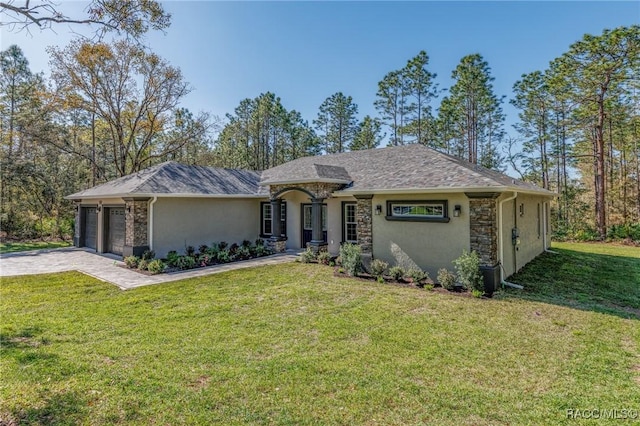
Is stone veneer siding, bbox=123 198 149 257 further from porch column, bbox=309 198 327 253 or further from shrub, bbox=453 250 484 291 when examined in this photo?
shrub, bbox=453 250 484 291

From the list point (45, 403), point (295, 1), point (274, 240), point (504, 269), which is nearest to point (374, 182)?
point (504, 269)

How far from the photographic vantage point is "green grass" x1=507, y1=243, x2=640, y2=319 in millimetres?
7401

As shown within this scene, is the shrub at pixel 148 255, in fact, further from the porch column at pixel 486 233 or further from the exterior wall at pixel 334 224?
the porch column at pixel 486 233

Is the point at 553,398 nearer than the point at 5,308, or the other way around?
the point at 553,398

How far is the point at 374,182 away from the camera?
11.0m

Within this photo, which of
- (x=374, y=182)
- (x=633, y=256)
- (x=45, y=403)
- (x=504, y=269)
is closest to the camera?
(x=45, y=403)

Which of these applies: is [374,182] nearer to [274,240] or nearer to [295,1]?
[274,240]

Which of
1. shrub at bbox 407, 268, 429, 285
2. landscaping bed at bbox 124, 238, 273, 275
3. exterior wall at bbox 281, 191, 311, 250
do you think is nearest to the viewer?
shrub at bbox 407, 268, 429, 285

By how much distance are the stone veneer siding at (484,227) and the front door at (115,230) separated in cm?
1370

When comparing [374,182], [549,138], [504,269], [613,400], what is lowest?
[613,400]

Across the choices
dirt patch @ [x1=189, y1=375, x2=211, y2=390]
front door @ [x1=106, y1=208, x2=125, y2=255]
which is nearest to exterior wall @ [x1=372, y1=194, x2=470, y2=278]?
dirt patch @ [x1=189, y1=375, x2=211, y2=390]

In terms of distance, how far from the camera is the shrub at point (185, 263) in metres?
11.3

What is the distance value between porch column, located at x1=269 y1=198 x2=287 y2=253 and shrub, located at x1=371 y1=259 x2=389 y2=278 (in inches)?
233

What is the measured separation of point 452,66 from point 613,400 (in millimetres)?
25743
